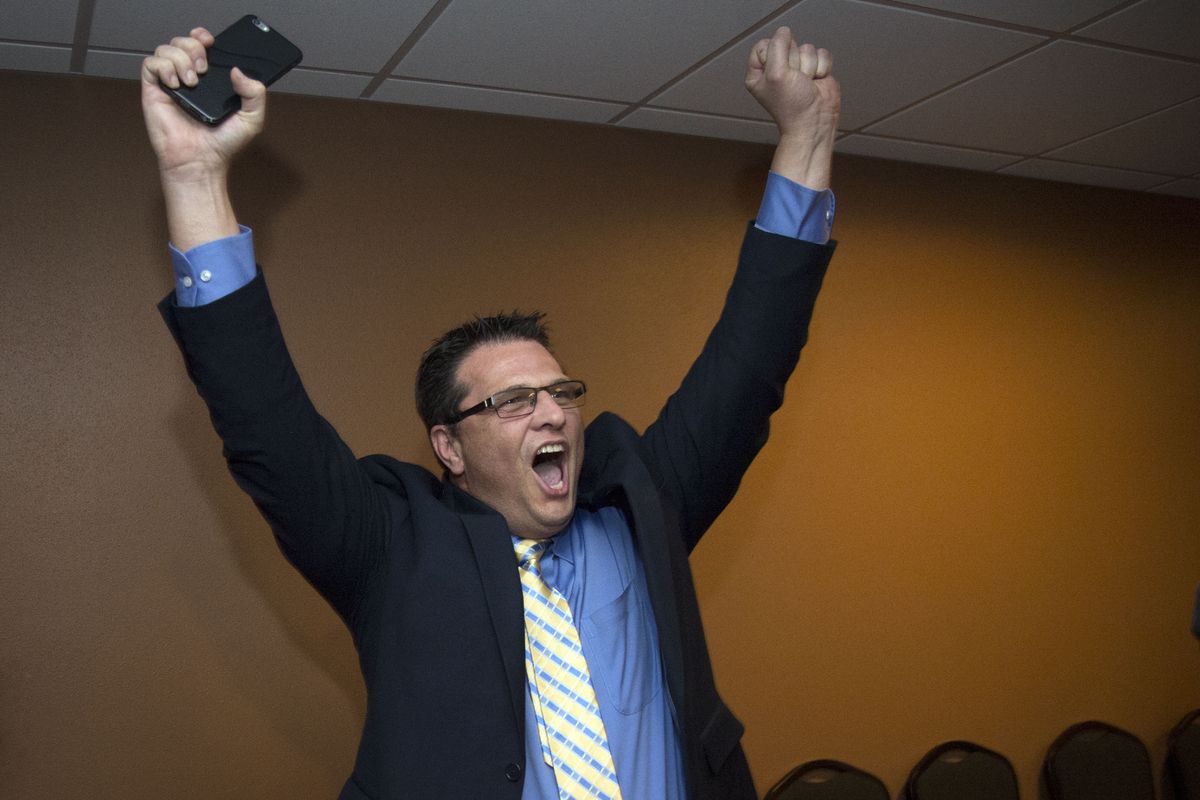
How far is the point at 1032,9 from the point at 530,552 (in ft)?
6.19

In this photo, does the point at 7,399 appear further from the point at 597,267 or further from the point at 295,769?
the point at 597,267

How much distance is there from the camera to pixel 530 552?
166 centimetres

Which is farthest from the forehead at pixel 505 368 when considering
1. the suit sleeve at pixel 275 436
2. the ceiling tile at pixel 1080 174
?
the ceiling tile at pixel 1080 174

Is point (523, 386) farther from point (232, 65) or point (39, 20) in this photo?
point (39, 20)

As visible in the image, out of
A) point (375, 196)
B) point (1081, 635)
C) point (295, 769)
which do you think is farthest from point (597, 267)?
point (1081, 635)

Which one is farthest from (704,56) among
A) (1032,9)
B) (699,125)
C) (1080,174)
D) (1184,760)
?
(1184,760)

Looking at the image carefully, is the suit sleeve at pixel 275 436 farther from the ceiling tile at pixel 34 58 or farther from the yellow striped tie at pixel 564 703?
the ceiling tile at pixel 34 58

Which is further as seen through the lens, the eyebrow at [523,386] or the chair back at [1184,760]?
the chair back at [1184,760]

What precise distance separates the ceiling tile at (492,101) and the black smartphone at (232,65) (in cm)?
155

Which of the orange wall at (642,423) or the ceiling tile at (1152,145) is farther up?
the ceiling tile at (1152,145)

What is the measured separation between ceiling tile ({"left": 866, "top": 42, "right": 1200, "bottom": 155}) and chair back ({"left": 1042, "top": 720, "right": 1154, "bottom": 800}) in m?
2.14

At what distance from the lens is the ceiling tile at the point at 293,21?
231 cm

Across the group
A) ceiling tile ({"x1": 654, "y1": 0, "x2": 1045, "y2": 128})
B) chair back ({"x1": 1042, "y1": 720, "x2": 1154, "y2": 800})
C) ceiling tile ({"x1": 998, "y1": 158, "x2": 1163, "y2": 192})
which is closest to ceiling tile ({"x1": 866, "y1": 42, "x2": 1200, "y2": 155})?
ceiling tile ({"x1": 654, "y1": 0, "x2": 1045, "y2": 128})

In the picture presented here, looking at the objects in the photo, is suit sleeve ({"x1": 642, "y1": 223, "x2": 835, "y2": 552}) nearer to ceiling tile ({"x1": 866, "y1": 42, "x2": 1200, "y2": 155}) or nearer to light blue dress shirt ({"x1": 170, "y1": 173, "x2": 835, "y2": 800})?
light blue dress shirt ({"x1": 170, "y1": 173, "x2": 835, "y2": 800})
